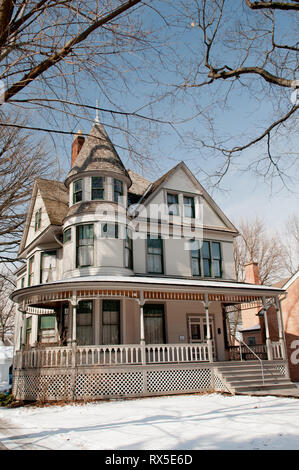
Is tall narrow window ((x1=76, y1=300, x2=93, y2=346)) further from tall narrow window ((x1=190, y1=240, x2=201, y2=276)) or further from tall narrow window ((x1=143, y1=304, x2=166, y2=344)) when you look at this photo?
tall narrow window ((x1=190, y1=240, x2=201, y2=276))

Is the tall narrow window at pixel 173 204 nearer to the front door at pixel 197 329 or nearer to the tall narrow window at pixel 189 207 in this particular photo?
the tall narrow window at pixel 189 207

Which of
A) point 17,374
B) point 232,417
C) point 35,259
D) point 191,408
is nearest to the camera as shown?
point 232,417

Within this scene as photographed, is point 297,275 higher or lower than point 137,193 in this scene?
lower

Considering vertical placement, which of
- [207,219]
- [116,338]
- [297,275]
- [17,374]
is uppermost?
[207,219]

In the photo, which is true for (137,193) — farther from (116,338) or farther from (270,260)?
(270,260)

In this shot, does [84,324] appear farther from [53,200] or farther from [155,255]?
[53,200]

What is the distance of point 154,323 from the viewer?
18219mm

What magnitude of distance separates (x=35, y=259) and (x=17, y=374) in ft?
22.0

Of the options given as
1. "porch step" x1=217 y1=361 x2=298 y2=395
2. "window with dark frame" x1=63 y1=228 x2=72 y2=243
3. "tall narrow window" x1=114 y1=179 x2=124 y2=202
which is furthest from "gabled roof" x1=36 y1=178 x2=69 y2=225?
"porch step" x1=217 y1=361 x2=298 y2=395

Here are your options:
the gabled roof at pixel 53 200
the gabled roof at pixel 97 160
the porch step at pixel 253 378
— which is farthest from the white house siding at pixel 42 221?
the porch step at pixel 253 378

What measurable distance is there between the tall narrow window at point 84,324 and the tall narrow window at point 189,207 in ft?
24.4

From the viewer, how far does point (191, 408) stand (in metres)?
11.0
